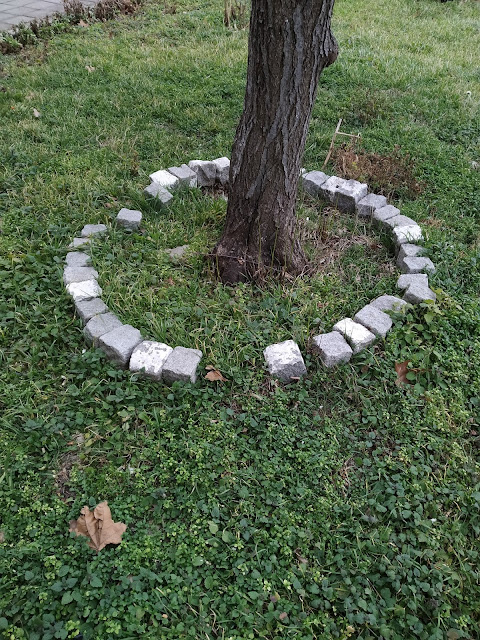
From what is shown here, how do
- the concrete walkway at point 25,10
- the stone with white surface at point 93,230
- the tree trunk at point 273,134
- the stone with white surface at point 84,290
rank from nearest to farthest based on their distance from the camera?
the tree trunk at point 273,134, the stone with white surface at point 84,290, the stone with white surface at point 93,230, the concrete walkway at point 25,10

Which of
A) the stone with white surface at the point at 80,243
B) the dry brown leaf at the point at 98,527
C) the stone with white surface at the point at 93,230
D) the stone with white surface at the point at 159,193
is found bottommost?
the dry brown leaf at the point at 98,527

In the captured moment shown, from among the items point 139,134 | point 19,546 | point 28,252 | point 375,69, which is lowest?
point 19,546

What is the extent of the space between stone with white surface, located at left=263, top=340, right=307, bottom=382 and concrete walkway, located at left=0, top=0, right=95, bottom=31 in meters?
6.94

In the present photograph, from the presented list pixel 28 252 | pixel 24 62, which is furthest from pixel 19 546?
pixel 24 62

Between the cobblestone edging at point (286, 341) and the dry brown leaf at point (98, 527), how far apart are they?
80 cm

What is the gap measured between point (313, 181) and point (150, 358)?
7.64 ft

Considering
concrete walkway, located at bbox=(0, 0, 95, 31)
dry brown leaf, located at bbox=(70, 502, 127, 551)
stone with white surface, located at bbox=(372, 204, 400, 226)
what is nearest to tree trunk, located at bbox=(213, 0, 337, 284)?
stone with white surface, located at bbox=(372, 204, 400, 226)

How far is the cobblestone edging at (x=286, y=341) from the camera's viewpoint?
9.23ft

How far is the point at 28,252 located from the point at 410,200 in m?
3.17

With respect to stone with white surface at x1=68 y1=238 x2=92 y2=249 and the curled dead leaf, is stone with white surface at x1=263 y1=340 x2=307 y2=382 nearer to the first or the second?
the curled dead leaf

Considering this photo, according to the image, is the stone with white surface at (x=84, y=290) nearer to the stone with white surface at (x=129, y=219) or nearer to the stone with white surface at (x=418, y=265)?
the stone with white surface at (x=129, y=219)

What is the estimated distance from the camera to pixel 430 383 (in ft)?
9.31

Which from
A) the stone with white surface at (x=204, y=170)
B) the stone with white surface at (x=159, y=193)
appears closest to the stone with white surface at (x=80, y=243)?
the stone with white surface at (x=159, y=193)

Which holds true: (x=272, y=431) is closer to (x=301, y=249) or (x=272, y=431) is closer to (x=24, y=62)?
(x=301, y=249)
